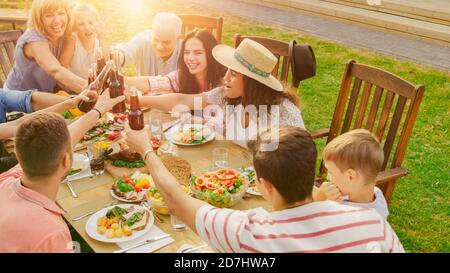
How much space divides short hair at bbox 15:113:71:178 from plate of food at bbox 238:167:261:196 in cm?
122

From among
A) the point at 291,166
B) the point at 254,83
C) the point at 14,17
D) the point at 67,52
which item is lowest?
the point at 14,17

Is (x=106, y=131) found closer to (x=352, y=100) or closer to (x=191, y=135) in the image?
(x=191, y=135)

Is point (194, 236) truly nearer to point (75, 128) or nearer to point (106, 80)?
point (75, 128)

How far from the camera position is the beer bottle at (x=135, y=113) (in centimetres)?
318

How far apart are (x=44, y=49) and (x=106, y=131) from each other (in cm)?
152

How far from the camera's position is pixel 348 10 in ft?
34.6

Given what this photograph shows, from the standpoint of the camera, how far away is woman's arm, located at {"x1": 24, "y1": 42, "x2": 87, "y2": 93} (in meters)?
4.62

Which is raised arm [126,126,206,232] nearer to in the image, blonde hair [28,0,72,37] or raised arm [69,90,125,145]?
raised arm [69,90,125,145]

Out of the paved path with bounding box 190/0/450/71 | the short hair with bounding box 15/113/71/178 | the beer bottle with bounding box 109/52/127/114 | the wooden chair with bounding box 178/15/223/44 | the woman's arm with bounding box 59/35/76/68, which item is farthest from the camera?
the paved path with bounding box 190/0/450/71

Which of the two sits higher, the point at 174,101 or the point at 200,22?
the point at 200,22

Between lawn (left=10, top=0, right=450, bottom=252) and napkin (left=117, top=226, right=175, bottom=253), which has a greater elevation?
napkin (left=117, top=226, right=175, bottom=253)

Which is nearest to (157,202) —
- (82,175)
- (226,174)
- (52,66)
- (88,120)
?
(226,174)

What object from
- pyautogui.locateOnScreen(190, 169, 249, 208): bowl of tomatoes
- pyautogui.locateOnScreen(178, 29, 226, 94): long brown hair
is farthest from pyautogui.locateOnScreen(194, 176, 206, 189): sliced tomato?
pyautogui.locateOnScreen(178, 29, 226, 94): long brown hair

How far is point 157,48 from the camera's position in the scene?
16.7 feet
